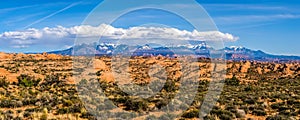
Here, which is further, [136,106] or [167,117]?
[136,106]

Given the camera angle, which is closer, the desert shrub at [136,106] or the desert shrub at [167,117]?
the desert shrub at [167,117]

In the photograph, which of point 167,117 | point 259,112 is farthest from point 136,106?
point 259,112

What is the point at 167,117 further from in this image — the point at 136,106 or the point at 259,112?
the point at 259,112

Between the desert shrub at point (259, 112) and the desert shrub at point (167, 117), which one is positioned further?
the desert shrub at point (259, 112)

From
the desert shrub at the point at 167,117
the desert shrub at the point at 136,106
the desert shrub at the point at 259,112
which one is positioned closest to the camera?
the desert shrub at the point at 167,117

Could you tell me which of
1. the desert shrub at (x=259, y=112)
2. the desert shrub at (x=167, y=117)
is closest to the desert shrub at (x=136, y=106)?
the desert shrub at (x=167, y=117)

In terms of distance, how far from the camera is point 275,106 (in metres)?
26.3

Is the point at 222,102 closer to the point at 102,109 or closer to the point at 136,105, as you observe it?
the point at 136,105

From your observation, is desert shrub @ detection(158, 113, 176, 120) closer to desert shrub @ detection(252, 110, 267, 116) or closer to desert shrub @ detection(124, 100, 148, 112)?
desert shrub @ detection(124, 100, 148, 112)

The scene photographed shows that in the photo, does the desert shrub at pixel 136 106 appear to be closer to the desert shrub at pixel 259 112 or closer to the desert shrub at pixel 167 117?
the desert shrub at pixel 167 117

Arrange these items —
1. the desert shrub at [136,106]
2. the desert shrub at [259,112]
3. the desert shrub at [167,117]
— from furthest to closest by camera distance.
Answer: the desert shrub at [136,106], the desert shrub at [259,112], the desert shrub at [167,117]

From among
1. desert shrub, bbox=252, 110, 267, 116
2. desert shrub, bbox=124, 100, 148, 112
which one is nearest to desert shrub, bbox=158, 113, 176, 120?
desert shrub, bbox=124, 100, 148, 112

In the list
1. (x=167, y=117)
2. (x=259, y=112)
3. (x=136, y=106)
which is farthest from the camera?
(x=136, y=106)

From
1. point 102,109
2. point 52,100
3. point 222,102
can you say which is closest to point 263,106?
point 222,102
